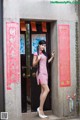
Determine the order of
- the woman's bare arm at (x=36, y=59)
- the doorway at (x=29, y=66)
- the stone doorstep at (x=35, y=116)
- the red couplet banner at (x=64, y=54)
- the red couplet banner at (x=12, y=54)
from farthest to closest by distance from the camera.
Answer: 1. the doorway at (x=29, y=66)
2. the red couplet banner at (x=64, y=54)
3. the stone doorstep at (x=35, y=116)
4. the woman's bare arm at (x=36, y=59)
5. the red couplet banner at (x=12, y=54)

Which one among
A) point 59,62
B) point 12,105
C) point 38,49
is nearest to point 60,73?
point 59,62

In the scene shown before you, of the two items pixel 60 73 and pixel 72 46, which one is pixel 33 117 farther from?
pixel 72 46

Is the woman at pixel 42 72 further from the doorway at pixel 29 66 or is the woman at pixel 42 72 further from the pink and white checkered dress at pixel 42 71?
the doorway at pixel 29 66

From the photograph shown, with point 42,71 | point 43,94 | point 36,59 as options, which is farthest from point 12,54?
point 43,94

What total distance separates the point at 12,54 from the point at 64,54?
1539 mm

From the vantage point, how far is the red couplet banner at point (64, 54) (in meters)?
9.35

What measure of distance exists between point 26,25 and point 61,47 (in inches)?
46.8

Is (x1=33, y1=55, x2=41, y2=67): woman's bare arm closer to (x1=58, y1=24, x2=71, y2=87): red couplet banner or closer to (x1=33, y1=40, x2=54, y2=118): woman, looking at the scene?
(x1=33, y1=40, x2=54, y2=118): woman

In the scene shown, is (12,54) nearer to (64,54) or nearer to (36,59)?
(36,59)

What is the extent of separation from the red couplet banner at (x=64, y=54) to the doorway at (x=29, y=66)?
0.56 m

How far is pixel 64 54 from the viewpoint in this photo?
941cm

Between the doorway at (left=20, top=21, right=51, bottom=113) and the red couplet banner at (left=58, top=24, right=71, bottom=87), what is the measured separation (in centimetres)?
56

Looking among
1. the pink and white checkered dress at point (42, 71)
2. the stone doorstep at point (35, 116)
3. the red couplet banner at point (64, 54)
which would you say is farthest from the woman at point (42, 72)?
the red couplet banner at point (64, 54)

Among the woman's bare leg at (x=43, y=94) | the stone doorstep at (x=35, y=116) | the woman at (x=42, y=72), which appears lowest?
the stone doorstep at (x=35, y=116)
